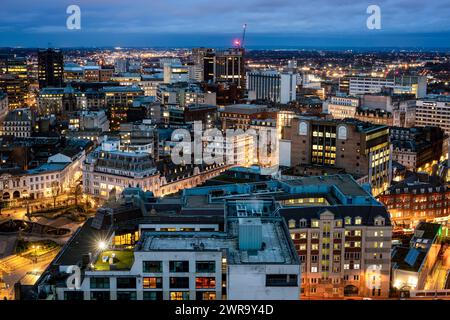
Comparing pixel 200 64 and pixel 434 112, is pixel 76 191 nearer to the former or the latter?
pixel 434 112

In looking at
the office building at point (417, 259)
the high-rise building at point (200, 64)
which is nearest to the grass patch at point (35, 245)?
the office building at point (417, 259)

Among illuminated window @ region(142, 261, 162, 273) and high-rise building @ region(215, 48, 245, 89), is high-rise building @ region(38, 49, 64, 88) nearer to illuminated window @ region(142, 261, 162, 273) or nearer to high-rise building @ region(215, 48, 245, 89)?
high-rise building @ region(215, 48, 245, 89)

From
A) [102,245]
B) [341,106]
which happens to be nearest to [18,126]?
[341,106]

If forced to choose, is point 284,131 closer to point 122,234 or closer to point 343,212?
point 343,212

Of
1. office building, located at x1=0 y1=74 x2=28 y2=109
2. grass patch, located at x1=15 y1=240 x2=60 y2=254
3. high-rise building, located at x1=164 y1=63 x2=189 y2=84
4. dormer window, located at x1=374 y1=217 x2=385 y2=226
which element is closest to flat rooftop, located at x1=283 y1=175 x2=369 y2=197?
dormer window, located at x1=374 y1=217 x2=385 y2=226

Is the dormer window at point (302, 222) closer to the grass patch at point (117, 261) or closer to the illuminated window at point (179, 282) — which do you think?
the grass patch at point (117, 261)

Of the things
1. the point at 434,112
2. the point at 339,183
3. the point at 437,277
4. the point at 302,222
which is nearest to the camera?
the point at 302,222
